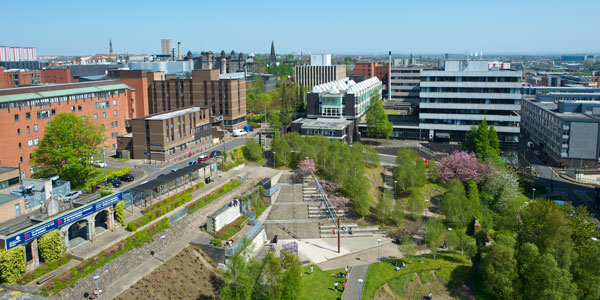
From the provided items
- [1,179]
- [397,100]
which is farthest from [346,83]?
[1,179]

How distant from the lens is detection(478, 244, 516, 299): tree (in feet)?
131

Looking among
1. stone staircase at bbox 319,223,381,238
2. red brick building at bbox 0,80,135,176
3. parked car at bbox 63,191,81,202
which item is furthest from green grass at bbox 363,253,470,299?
red brick building at bbox 0,80,135,176

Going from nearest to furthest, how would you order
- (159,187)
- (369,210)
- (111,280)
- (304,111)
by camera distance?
(111,280) → (159,187) → (369,210) → (304,111)

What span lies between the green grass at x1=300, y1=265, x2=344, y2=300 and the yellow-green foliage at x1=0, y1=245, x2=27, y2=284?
69.9 ft

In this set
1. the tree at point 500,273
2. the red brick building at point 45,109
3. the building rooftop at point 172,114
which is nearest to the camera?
the tree at point 500,273

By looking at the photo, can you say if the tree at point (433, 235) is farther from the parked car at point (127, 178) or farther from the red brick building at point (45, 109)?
the red brick building at point (45, 109)

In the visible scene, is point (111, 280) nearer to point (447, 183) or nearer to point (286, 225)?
point (286, 225)

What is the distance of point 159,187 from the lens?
49.5 meters

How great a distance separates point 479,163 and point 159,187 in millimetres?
45535

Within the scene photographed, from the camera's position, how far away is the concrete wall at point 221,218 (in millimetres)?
48375

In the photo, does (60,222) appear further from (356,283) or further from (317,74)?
(317,74)

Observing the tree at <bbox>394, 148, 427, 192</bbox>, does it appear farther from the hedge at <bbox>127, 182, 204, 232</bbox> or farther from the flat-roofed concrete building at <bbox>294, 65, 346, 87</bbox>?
the flat-roofed concrete building at <bbox>294, 65, 346, 87</bbox>

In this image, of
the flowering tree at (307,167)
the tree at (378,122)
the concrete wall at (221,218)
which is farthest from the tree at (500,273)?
the tree at (378,122)

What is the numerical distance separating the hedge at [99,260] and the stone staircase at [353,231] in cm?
1779
